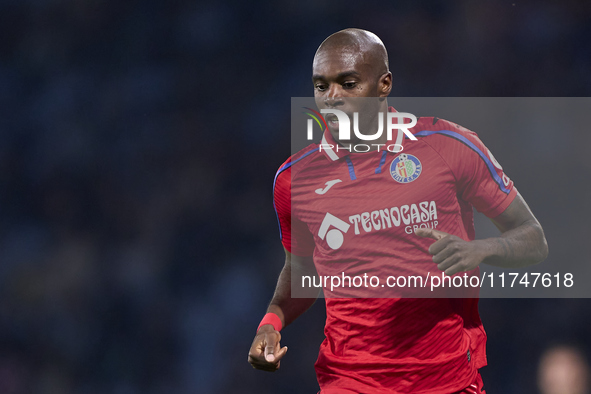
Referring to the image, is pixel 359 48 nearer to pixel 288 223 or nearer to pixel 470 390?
pixel 288 223

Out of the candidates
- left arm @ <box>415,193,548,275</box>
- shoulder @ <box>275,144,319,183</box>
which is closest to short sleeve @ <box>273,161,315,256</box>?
shoulder @ <box>275,144,319,183</box>

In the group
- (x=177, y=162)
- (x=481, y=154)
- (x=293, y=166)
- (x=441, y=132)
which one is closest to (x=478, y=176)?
(x=481, y=154)

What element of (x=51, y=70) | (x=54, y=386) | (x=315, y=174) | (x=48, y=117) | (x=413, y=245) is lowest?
(x=54, y=386)

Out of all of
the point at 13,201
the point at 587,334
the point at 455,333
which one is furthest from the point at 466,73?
the point at 13,201

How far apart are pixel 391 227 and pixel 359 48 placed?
612 mm

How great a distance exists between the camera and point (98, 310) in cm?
430

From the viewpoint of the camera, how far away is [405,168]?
2240 millimetres

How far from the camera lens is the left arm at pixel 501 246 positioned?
1714 millimetres

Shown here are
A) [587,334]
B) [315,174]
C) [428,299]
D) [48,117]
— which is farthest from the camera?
[48,117]

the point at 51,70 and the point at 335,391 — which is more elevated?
the point at 51,70

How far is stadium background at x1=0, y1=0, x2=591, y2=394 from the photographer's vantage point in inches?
160

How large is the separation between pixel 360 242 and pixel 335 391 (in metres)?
0.50

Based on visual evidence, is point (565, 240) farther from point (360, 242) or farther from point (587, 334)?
point (360, 242)

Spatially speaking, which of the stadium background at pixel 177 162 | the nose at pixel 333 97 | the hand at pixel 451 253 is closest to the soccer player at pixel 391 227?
the nose at pixel 333 97
